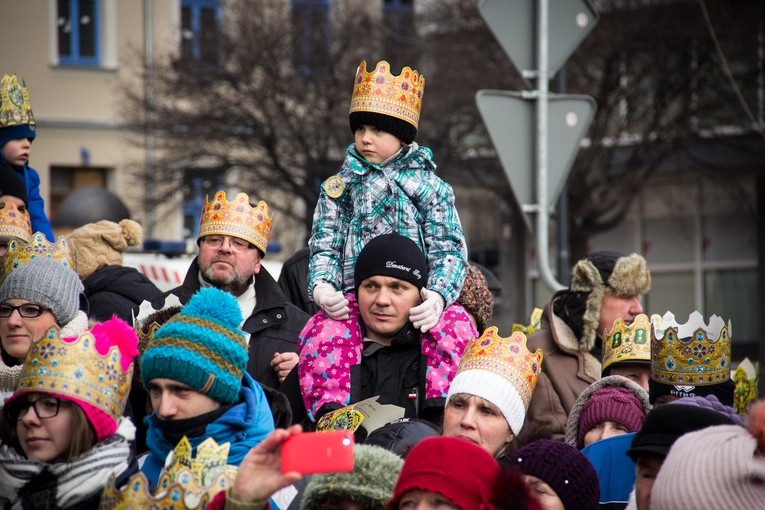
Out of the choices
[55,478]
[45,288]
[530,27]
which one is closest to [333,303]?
[45,288]

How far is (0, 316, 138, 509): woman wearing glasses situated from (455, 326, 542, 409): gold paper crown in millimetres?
1577

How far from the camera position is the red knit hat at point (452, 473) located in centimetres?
428

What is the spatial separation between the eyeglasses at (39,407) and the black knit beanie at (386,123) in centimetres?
241

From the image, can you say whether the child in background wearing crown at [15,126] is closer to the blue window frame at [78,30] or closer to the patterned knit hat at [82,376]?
the patterned knit hat at [82,376]

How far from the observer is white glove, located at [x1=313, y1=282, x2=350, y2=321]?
6309 millimetres

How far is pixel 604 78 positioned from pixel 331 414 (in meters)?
19.6

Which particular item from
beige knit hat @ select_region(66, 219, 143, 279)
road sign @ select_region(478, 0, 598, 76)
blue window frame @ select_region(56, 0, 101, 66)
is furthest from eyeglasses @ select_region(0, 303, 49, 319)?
blue window frame @ select_region(56, 0, 101, 66)

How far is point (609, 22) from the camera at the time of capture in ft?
79.7

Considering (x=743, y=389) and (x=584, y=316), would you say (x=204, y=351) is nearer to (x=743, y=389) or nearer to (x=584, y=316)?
(x=743, y=389)

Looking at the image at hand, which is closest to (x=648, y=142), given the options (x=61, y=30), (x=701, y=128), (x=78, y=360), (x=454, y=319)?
(x=701, y=128)

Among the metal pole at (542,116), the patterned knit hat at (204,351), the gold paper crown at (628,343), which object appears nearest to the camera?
the patterned knit hat at (204,351)

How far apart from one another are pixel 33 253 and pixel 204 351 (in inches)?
74.1

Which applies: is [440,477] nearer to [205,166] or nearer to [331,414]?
[331,414]

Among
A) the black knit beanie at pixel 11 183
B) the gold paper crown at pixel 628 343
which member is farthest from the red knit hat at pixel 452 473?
the black knit beanie at pixel 11 183
